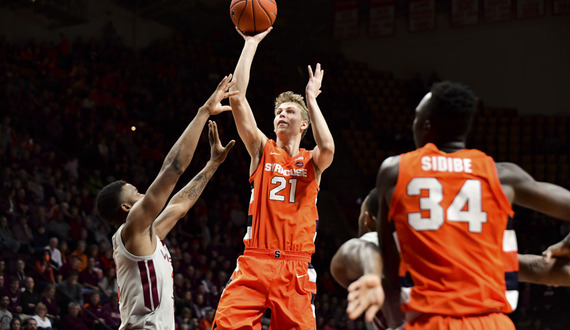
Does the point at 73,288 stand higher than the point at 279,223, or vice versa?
the point at 279,223

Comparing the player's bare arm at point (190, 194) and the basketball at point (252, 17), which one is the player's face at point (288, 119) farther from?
the basketball at point (252, 17)

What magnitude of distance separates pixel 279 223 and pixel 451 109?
2.32 metres

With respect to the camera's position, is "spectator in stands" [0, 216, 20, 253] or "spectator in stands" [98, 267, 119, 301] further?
"spectator in stands" [98, 267, 119, 301]

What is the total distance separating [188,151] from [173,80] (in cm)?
1351

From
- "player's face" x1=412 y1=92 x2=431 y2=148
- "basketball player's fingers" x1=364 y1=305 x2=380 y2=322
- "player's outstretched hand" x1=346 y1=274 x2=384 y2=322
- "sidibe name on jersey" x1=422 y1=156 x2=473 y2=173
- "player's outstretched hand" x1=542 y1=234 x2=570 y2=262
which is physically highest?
"player's face" x1=412 y1=92 x2=431 y2=148

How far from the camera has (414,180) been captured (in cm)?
246

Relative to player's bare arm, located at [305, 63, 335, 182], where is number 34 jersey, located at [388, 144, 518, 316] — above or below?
below

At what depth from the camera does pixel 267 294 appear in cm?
442

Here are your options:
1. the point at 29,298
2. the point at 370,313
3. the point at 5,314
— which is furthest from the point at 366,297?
the point at 29,298

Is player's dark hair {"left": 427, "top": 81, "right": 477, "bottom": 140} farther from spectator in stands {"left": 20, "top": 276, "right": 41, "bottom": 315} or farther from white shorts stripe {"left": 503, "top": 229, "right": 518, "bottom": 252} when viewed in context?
spectator in stands {"left": 20, "top": 276, "right": 41, "bottom": 315}

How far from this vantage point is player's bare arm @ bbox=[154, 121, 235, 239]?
15.3 ft

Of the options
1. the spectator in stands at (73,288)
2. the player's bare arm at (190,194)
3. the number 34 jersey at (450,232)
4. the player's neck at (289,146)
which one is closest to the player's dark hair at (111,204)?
the player's bare arm at (190,194)

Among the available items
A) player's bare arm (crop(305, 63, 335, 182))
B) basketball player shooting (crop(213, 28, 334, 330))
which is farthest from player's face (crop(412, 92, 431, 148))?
basketball player shooting (crop(213, 28, 334, 330))

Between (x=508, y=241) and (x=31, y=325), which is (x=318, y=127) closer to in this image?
(x=508, y=241)
